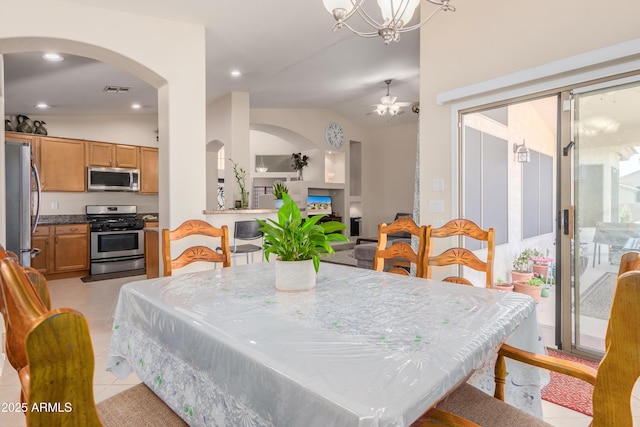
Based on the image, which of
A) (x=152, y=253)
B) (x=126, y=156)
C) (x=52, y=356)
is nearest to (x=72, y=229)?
(x=126, y=156)

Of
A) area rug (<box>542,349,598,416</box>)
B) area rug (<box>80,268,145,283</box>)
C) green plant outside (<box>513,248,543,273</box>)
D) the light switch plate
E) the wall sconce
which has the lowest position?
area rug (<box>542,349,598,416</box>)

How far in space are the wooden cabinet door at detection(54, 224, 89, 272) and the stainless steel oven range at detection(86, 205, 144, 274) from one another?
12cm

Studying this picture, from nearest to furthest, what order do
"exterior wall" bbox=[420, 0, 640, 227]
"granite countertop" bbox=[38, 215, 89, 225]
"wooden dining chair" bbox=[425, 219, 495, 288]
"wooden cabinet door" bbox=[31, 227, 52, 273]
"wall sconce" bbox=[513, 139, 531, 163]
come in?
1. "wooden dining chair" bbox=[425, 219, 495, 288]
2. "exterior wall" bbox=[420, 0, 640, 227]
3. "wall sconce" bbox=[513, 139, 531, 163]
4. "wooden cabinet door" bbox=[31, 227, 52, 273]
5. "granite countertop" bbox=[38, 215, 89, 225]

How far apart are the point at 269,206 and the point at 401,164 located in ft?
11.3

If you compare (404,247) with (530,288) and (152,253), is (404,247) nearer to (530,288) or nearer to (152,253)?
(530,288)

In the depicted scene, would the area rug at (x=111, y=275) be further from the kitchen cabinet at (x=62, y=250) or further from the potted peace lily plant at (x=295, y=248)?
the potted peace lily plant at (x=295, y=248)

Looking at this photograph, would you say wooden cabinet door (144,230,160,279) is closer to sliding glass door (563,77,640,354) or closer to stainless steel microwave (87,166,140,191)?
stainless steel microwave (87,166,140,191)

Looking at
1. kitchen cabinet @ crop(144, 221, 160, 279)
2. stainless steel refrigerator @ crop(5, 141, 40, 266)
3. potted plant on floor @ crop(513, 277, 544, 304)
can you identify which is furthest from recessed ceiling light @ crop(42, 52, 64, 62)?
potted plant on floor @ crop(513, 277, 544, 304)

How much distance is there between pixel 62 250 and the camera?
17.3 feet

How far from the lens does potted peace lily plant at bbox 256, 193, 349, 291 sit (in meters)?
1.31

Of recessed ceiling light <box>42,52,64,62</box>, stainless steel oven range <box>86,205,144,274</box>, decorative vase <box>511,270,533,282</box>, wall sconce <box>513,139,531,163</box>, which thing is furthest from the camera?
stainless steel oven range <box>86,205,144,274</box>

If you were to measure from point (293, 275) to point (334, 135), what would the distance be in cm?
748

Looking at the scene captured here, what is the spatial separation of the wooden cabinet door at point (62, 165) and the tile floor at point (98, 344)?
1.47 m

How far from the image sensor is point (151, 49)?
3.19 metres
